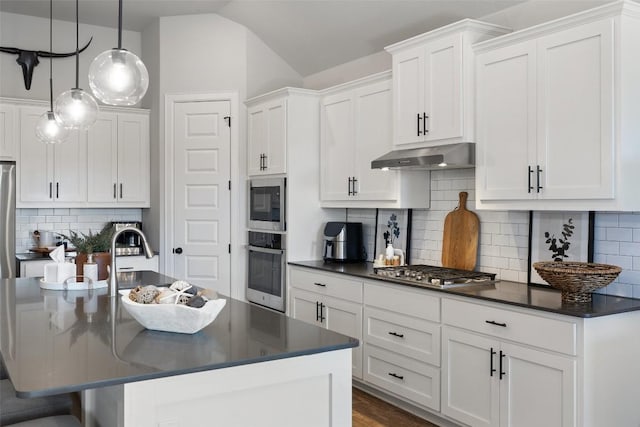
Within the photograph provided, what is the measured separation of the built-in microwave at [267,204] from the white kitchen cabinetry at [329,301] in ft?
1.54

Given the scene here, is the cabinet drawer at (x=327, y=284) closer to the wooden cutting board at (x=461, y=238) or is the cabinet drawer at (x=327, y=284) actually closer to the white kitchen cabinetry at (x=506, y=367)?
the wooden cutting board at (x=461, y=238)

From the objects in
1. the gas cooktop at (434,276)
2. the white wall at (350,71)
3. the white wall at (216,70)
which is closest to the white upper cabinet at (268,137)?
the white wall at (216,70)

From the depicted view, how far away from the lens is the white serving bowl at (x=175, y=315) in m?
2.08

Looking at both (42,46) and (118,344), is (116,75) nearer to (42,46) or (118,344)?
(118,344)

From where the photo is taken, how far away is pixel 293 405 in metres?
1.98

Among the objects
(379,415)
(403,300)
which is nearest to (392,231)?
(403,300)

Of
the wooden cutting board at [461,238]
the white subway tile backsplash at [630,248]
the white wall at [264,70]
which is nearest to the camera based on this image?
the white subway tile backsplash at [630,248]

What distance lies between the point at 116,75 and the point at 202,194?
3323 mm

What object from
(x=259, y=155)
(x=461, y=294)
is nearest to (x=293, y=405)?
(x=461, y=294)

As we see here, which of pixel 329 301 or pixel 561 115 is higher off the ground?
pixel 561 115

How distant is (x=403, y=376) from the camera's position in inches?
151

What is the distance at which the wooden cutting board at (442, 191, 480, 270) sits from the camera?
13.1ft

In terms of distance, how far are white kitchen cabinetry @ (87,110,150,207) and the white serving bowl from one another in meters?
3.93

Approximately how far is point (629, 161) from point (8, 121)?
500cm
